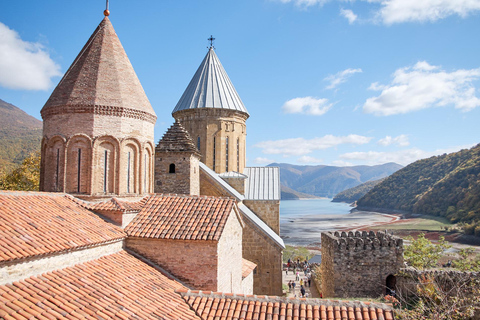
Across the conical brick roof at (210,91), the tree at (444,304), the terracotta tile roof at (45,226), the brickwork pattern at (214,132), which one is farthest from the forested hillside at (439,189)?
the terracotta tile roof at (45,226)

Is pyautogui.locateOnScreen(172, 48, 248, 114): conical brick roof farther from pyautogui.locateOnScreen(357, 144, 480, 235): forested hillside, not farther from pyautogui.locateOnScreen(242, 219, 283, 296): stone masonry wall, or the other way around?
pyautogui.locateOnScreen(357, 144, 480, 235): forested hillside

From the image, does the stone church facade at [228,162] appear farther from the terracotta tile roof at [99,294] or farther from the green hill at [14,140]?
the green hill at [14,140]

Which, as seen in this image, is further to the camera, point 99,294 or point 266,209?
point 266,209

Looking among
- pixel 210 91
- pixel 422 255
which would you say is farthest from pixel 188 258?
pixel 422 255

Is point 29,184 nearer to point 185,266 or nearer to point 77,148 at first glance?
point 77,148

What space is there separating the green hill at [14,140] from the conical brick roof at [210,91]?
56.5ft

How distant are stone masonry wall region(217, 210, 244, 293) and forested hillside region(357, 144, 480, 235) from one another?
120ft

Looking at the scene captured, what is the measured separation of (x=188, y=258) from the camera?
7.39 m

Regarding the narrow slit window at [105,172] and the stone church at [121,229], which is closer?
the stone church at [121,229]

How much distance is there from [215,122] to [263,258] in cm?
716

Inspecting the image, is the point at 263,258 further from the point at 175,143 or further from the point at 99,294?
the point at 99,294

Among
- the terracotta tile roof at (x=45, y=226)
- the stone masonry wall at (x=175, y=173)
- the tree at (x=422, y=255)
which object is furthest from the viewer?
the tree at (x=422, y=255)

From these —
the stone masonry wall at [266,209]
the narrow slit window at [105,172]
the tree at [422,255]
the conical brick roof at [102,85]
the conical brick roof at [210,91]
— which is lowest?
the tree at [422,255]

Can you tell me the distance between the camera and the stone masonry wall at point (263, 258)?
12336 millimetres
